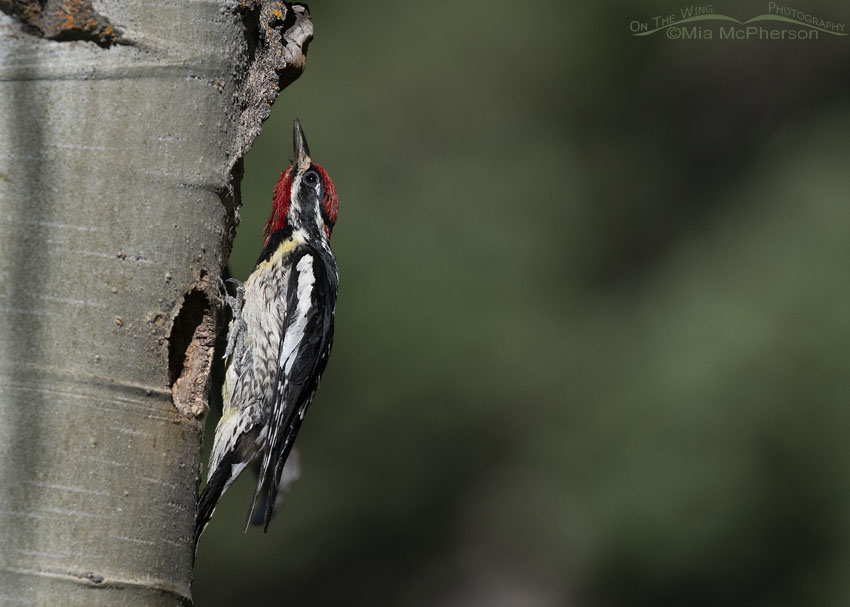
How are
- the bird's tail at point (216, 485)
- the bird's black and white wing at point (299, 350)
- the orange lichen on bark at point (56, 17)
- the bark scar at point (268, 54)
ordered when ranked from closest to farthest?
the orange lichen on bark at point (56, 17) → the bark scar at point (268, 54) → the bird's tail at point (216, 485) → the bird's black and white wing at point (299, 350)

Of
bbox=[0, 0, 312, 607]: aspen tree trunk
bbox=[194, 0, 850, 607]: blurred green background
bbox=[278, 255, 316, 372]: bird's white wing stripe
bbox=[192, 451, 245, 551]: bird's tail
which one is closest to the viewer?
bbox=[0, 0, 312, 607]: aspen tree trunk

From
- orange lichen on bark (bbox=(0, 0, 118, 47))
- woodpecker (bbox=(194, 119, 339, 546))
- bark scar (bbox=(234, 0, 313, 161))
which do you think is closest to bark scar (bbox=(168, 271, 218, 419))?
bark scar (bbox=(234, 0, 313, 161))

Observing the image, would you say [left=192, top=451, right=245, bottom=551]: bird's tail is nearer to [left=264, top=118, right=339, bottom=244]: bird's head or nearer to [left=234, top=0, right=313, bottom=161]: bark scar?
[left=264, top=118, right=339, bottom=244]: bird's head

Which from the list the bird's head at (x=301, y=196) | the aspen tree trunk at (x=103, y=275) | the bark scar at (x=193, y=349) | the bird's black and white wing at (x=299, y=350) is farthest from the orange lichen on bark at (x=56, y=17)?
the bird's head at (x=301, y=196)

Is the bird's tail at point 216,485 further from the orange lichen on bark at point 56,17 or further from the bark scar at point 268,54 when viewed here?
the orange lichen on bark at point 56,17

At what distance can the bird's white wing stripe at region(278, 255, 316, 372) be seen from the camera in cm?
296

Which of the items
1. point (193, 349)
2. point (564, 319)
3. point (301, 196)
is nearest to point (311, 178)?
point (301, 196)

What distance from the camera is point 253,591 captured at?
6.75 meters

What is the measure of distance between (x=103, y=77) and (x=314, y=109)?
5.01 meters

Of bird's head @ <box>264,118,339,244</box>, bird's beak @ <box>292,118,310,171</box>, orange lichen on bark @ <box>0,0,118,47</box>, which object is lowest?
bird's head @ <box>264,118,339,244</box>

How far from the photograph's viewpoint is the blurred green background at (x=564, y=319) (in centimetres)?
566

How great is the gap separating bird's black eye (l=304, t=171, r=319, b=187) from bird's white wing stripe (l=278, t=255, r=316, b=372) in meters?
0.30

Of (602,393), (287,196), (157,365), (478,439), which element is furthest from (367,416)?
(157,365)

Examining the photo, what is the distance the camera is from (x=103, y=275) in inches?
61.9
